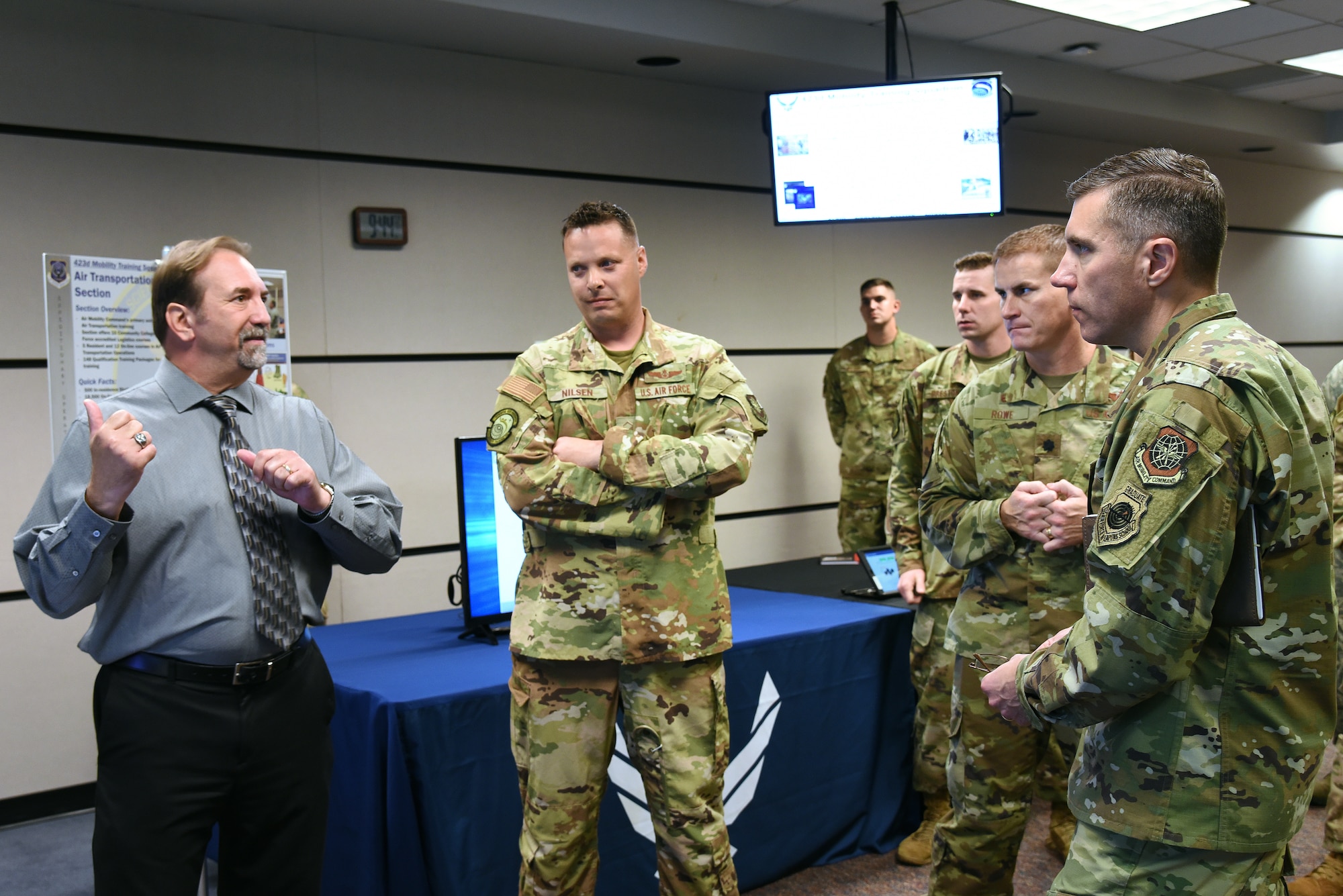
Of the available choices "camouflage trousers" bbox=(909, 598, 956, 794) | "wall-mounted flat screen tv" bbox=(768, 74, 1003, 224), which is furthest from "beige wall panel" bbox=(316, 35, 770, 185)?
"camouflage trousers" bbox=(909, 598, 956, 794)

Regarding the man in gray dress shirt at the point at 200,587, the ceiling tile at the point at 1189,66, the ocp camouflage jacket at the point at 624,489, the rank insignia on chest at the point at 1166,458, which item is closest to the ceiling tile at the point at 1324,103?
the ceiling tile at the point at 1189,66

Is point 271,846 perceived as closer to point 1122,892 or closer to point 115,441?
point 115,441

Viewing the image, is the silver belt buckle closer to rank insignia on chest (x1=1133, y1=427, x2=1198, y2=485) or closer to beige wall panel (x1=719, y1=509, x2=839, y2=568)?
rank insignia on chest (x1=1133, y1=427, x2=1198, y2=485)

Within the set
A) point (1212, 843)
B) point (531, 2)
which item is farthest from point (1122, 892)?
point (531, 2)

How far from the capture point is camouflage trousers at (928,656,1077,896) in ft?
7.62

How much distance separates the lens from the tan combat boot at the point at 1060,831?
125 inches

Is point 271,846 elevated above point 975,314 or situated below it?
below

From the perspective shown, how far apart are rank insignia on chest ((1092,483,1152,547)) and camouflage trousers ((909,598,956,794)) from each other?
1747 millimetres

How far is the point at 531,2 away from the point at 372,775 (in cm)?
293

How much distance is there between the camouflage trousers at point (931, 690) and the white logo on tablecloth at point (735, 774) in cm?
48

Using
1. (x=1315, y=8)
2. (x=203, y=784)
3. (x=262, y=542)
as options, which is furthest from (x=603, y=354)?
(x=1315, y=8)

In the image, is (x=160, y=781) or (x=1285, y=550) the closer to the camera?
(x=1285, y=550)

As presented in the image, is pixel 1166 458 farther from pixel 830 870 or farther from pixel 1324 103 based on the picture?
pixel 1324 103

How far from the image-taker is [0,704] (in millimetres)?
3738
